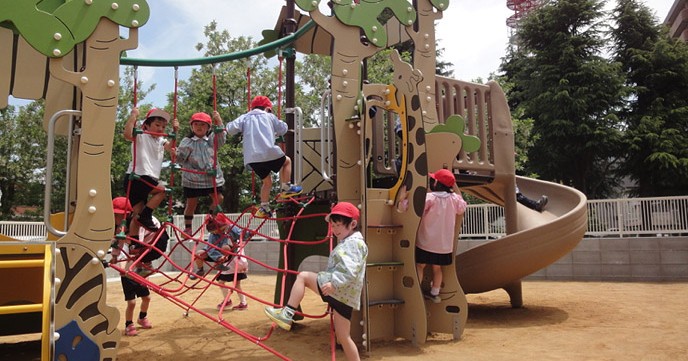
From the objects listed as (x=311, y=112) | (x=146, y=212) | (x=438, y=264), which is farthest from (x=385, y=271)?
(x=311, y=112)

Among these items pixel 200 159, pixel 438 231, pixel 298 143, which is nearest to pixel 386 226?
pixel 438 231

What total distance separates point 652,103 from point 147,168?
73.1 feet

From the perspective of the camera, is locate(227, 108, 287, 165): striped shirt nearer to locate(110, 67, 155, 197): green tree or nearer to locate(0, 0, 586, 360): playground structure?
locate(0, 0, 586, 360): playground structure

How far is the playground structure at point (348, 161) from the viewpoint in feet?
13.3

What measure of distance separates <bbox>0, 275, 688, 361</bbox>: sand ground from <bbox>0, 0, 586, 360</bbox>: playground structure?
423 millimetres

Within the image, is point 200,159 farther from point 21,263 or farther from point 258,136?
point 21,263

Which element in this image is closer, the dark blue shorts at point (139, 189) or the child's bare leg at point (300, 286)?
the child's bare leg at point (300, 286)

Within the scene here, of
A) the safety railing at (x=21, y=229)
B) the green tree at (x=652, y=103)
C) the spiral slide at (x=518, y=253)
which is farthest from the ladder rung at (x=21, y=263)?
the green tree at (x=652, y=103)

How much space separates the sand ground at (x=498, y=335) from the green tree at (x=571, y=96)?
1372 centimetres

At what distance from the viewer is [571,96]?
2192cm

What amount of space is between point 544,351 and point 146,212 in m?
4.43

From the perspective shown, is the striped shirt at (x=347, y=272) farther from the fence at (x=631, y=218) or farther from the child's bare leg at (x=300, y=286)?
the fence at (x=631, y=218)

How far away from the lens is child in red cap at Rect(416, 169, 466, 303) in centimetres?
583

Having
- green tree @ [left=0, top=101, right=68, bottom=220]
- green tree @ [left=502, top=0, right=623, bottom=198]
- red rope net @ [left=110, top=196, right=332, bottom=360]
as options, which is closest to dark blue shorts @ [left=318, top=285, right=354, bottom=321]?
red rope net @ [left=110, top=196, right=332, bottom=360]
